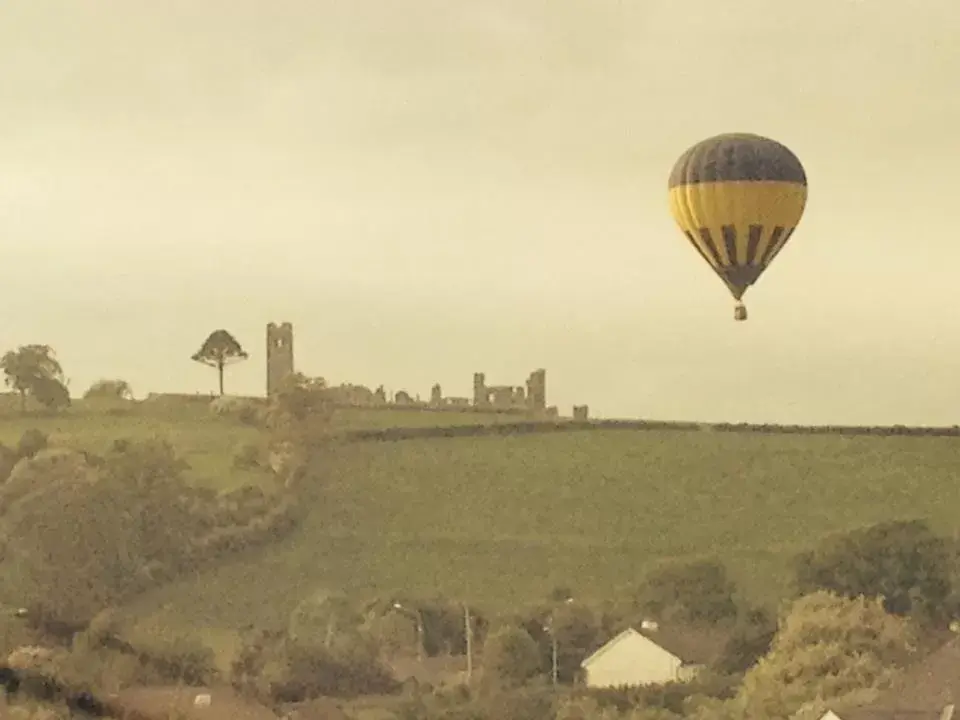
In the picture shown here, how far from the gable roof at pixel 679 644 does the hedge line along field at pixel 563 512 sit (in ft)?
8.43

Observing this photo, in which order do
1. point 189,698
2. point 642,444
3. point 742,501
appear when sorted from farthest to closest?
1. point 642,444
2. point 742,501
3. point 189,698

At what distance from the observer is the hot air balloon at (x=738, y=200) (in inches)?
888

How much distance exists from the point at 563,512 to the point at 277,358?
23.9ft

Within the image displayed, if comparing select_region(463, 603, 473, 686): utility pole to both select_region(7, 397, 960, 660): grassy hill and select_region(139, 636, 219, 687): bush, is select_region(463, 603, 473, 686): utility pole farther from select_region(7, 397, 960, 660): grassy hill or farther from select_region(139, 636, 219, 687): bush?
select_region(139, 636, 219, 687): bush

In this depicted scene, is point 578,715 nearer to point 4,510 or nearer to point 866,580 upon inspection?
point 866,580

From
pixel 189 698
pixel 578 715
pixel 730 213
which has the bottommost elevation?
pixel 578 715

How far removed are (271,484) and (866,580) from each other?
39.6 feet

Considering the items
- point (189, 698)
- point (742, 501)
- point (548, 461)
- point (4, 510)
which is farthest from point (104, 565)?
point (189, 698)

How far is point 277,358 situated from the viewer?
36594 millimetres

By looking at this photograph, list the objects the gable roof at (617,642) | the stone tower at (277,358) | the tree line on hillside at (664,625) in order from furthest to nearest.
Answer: the stone tower at (277,358), the gable roof at (617,642), the tree line on hillside at (664,625)

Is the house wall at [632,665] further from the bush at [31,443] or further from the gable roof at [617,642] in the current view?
the bush at [31,443]

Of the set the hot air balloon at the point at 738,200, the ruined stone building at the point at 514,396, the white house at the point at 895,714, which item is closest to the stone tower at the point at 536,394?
the ruined stone building at the point at 514,396

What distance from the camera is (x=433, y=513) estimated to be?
34531 millimetres

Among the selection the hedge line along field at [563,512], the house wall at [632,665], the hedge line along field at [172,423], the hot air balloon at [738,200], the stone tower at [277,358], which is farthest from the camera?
the hedge line along field at [172,423]
